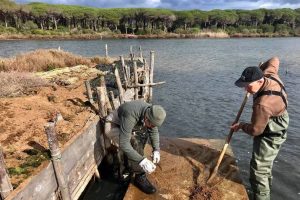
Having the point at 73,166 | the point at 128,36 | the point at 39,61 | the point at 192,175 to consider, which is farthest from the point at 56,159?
the point at 128,36

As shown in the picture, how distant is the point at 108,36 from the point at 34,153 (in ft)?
207

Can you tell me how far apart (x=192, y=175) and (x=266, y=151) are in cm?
164

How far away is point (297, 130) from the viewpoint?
38.2 feet

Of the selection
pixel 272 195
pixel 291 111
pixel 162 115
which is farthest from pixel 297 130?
pixel 162 115

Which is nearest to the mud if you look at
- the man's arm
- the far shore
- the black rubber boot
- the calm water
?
the man's arm

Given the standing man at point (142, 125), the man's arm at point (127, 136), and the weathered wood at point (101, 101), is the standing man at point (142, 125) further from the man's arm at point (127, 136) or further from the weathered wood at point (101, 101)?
the weathered wood at point (101, 101)

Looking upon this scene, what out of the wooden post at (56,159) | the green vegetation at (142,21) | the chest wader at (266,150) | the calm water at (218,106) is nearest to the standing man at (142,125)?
the wooden post at (56,159)

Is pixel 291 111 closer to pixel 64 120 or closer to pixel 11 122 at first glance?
pixel 64 120

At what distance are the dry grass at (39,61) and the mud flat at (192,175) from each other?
12.1m

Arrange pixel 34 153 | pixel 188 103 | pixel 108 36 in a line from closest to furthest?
pixel 34 153 < pixel 188 103 < pixel 108 36

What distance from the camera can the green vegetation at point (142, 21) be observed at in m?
70.5

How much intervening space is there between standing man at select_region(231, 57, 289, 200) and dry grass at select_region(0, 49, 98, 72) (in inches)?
553

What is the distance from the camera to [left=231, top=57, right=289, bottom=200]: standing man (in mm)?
5281

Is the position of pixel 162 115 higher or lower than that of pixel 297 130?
higher
